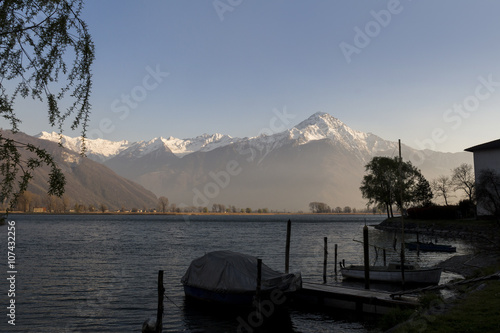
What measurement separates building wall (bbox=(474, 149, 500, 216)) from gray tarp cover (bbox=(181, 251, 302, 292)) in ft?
208

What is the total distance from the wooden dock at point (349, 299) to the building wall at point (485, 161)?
5948 cm

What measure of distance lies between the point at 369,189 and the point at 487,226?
52614 millimetres

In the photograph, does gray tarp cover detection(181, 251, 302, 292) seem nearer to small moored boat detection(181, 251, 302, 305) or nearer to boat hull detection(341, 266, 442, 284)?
small moored boat detection(181, 251, 302, 305)

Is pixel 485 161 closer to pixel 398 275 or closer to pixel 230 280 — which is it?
pixel 398 275

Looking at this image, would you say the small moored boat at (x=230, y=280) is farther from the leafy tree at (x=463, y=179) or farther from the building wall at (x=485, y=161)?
the leafy tree at (x=463, y=179)

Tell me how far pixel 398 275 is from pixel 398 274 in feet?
0.28

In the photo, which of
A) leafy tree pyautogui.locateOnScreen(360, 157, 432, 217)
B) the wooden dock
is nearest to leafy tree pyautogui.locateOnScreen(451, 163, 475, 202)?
leafy tree pyautogui.locateOnScreen(360, 157, 432, 217)

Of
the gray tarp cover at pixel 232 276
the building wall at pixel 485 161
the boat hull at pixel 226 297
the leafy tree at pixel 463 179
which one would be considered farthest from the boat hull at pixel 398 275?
the leafy tree at pixel 463 179

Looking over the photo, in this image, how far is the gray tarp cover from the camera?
2433 centimetres

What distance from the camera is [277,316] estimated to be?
23875 millimetres

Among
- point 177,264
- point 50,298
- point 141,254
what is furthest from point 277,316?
point 141,254

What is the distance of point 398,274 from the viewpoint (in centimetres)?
3362

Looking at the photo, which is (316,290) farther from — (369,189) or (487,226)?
(369,189)

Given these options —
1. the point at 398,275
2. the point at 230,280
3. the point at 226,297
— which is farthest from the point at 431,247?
the point at 226,297
